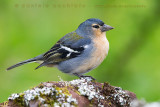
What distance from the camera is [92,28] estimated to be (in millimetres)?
6719

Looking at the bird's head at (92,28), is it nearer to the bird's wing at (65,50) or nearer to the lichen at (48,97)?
the bird's wing at (65,50)

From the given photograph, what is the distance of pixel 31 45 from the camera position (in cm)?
777

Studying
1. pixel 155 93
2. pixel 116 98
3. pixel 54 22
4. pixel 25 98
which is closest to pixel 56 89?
pixel 25 98

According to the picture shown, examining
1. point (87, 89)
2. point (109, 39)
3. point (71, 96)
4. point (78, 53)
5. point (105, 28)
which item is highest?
point (109, 39)

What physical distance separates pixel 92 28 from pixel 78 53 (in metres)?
0.73

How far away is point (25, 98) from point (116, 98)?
1.17 m

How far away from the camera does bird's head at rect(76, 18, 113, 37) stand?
21.8 feet

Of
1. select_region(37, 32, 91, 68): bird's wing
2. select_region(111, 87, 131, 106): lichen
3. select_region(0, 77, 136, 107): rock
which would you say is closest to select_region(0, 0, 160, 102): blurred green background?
select_region(37, 32, 91, 68): bird's wing

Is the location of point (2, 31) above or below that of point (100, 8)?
below

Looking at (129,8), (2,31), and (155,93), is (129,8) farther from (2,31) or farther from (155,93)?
(2,31)

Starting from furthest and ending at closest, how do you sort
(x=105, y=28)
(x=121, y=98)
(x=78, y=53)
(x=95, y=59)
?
1. (x=105, y=28)
2. (x=78, y=53)
3. (x=95, y=59)
4. (x=121, y=98)

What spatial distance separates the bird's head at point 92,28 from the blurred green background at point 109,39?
3.38 feet

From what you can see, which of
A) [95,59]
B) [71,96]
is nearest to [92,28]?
[95,59]

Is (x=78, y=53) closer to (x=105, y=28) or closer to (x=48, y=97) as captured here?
(x=105, y=28)
